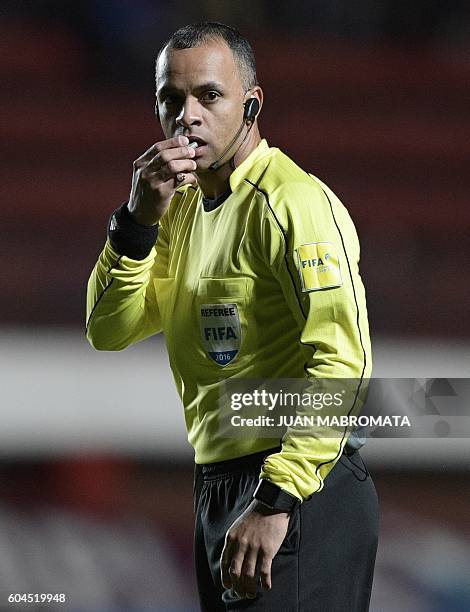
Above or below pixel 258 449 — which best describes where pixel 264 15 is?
above

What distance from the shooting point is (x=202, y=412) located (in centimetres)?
141

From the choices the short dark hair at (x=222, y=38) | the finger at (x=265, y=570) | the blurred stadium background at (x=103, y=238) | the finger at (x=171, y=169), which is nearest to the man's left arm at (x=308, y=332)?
the finger at (x=265, y=570)

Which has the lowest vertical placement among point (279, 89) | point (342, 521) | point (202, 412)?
point (342, 521)

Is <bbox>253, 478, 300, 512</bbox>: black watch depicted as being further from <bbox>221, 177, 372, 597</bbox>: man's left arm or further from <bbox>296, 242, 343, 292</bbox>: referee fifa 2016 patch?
<bbox>296, 242, 343, 292</bbox>: referee fifa 2016 patch

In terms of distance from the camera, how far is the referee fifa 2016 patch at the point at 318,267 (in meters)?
1.25

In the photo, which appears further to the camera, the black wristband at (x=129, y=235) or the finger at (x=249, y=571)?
the black wristband at (x=129, y=235)

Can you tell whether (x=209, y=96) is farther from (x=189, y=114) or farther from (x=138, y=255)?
(x=138, y=255)

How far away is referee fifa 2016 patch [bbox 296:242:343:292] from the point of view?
4.09ft

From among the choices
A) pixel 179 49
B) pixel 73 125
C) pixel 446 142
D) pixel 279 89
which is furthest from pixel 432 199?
pixel 179 49

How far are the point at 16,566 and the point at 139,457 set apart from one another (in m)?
0.40

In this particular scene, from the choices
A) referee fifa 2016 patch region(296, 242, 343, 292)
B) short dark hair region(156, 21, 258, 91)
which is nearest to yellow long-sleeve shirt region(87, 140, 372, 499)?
referee fifa 2016 patch region(296, 242, 343, 292)

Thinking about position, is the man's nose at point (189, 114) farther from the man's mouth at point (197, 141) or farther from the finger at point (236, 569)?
the finger at point (236, 569)

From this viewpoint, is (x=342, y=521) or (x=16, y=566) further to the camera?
(x=16, y=566)

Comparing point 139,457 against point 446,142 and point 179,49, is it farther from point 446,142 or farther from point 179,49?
point 179,49
